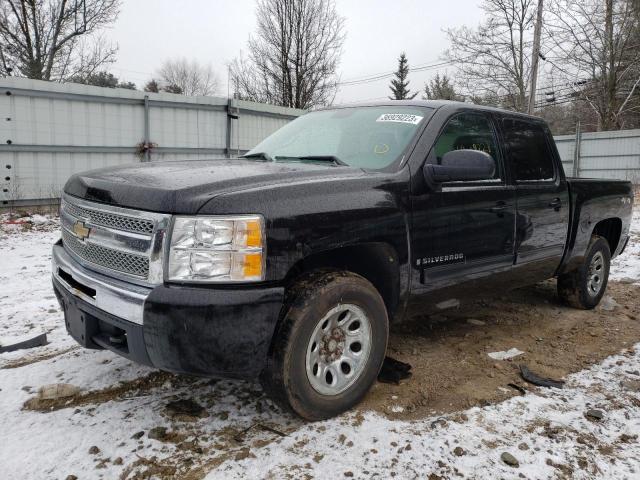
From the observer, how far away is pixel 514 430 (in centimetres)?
256

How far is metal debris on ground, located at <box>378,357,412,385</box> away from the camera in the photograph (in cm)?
311

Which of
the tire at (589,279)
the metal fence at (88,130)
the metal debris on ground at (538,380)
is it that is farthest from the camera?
the metal fence at (88,130)

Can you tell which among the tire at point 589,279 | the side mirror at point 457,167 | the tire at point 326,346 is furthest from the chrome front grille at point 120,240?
the tire at point 589,279

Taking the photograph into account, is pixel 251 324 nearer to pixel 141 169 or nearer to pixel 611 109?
pixel 141 169

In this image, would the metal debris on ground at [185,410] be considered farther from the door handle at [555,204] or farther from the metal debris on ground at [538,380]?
the door handle at [555,204]

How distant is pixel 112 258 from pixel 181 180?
0.52 metres

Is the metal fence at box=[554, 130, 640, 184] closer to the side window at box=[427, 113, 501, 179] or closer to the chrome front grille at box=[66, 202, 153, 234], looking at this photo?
the side window at box=[427, 113, 501, 179]

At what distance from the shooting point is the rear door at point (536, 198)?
3.70 meters

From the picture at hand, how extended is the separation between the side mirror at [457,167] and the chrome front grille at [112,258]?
1686 mm

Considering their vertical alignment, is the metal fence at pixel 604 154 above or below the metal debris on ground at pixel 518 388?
above

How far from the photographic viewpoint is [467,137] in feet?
11.3

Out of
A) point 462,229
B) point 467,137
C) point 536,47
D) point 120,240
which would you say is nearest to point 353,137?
point 467,137

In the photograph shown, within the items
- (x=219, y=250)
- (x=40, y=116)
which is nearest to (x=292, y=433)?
(x=219, y=250)

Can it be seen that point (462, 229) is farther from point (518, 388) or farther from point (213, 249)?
point (213, 249)
